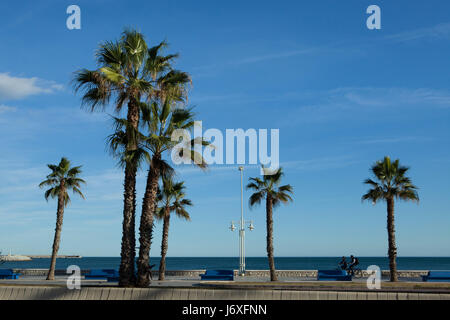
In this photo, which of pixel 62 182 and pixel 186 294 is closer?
pixel 186 294

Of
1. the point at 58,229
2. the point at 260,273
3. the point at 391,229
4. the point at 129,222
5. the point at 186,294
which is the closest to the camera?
the point at 186,294

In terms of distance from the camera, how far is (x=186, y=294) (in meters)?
15.5

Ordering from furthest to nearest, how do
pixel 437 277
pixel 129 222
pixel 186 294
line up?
pixel 437 277 → pixel 129 222 → pixel 186 294

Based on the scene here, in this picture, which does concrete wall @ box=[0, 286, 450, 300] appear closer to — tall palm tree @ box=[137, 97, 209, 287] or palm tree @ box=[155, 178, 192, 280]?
tall palm tree @ box=[137, 97, 209, 287]

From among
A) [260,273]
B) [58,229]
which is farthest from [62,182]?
[260,273]

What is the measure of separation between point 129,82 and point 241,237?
116 feet

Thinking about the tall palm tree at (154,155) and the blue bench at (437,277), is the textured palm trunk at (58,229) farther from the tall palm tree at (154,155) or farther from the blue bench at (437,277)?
the blue bench at (437,277)

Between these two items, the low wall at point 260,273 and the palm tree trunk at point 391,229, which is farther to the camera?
the low wall at point 260,273

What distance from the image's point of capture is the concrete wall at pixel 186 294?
14.1m

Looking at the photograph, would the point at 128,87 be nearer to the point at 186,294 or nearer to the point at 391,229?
the point at 186,294

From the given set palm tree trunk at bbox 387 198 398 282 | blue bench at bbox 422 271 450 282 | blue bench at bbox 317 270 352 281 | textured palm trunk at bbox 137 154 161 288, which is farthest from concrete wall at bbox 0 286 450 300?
blue bench at bbox 422 271 450 282

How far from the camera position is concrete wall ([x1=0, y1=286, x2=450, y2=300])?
14.1 m

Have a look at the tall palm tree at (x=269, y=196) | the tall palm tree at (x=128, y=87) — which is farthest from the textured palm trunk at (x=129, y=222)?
the tall palm tree at (x=269, y=196)
